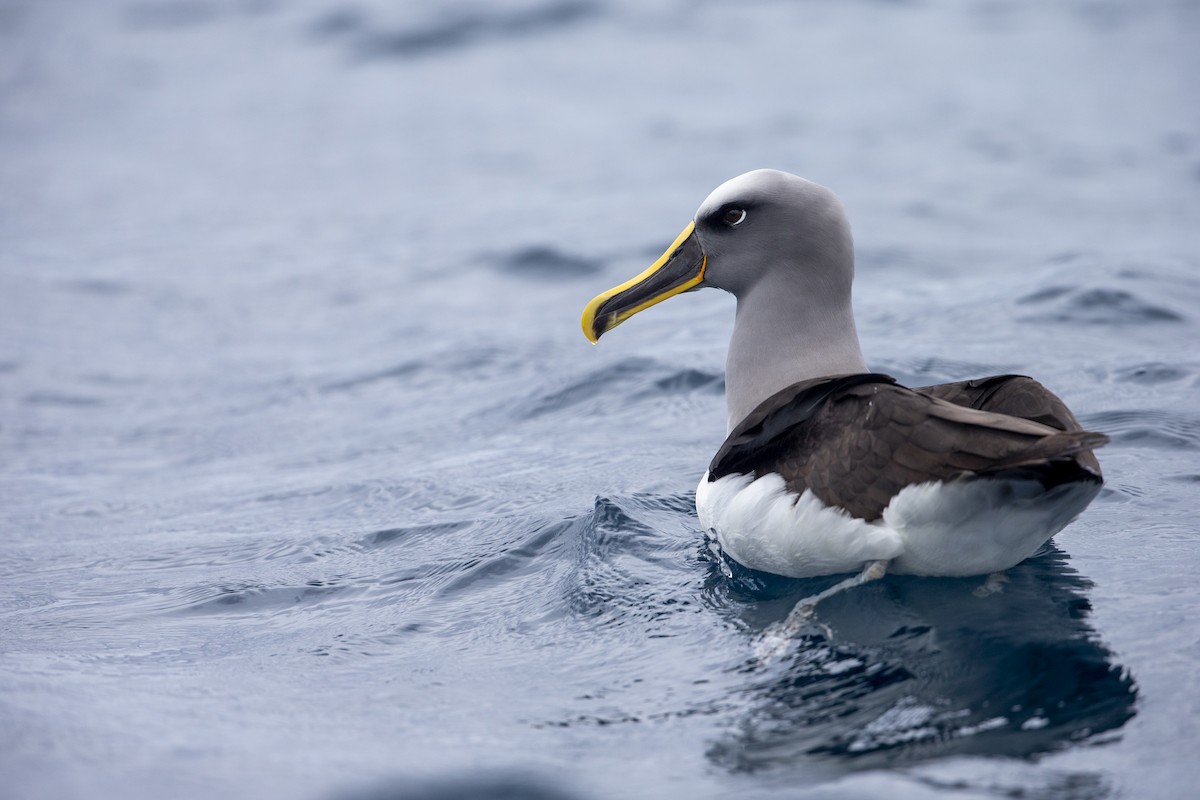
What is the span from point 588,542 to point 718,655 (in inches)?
60.5

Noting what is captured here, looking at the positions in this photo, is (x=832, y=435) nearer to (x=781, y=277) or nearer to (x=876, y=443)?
(x=876, y=443)

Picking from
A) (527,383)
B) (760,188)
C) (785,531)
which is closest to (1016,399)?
(785,531)

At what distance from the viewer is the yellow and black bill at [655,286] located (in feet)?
23.0

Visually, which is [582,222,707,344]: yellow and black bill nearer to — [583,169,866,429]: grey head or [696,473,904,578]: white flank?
[583,169,866,429]: grey head

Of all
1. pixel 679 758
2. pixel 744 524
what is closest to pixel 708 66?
pixel 744 524

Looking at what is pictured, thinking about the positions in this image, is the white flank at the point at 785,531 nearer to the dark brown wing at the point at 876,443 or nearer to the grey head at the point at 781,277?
the dark brown wing at the point at 876,443

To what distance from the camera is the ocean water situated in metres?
4.85

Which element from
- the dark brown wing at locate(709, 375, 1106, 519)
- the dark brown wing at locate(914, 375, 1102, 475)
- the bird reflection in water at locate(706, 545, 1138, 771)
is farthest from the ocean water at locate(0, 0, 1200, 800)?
the dark brown wing at locate(914, 375, 1102, 475)

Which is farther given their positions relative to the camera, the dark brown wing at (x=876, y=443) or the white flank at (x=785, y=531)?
the white flank at (x=785, y=531)

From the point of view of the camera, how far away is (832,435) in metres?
5.59

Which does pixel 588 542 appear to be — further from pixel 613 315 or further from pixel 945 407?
pixel 945 407

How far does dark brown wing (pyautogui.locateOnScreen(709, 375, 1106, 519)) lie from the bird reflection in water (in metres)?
0.49

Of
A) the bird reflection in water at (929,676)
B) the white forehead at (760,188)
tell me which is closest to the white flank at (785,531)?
the bird reflection in water at (929,676)

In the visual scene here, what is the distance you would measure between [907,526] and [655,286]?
86.8 inches
